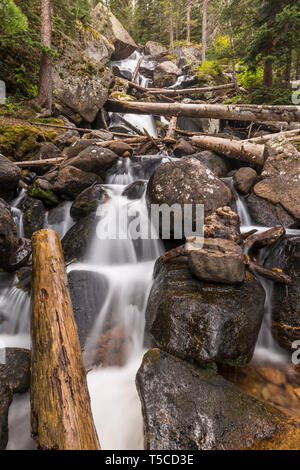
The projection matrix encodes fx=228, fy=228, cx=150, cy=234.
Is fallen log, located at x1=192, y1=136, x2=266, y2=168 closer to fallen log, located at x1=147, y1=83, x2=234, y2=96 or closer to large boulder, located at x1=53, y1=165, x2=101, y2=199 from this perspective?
large boulder, located at x1=53, y1=165, x2=101, y2=199

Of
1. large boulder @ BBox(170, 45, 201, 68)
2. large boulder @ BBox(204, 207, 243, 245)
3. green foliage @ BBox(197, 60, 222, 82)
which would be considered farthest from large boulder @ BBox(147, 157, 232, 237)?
large boulder @ BBox(170, 45, 201, 68)

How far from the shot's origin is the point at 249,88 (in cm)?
1220

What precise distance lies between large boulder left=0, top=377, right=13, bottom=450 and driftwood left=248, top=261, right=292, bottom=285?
3591mm

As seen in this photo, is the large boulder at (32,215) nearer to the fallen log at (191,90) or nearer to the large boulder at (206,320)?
the large boulder at (206,320)

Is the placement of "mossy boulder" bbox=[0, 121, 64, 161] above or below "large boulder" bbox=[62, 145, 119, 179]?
above

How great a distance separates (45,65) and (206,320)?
36.5 feet

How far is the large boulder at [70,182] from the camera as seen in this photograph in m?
5.80

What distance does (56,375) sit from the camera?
6.36ft

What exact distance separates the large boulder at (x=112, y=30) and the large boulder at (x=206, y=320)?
23066mm

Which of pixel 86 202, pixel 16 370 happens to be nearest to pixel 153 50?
pixel 86 202

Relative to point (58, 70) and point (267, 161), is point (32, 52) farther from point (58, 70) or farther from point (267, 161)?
point (267, 161)

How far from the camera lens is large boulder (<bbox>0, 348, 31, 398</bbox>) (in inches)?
97.8

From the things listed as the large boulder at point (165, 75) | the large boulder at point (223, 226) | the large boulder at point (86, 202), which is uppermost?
the large boulder at point (165, 75)

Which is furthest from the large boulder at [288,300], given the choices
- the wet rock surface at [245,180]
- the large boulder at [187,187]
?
the wet rock surface at [245,180]
